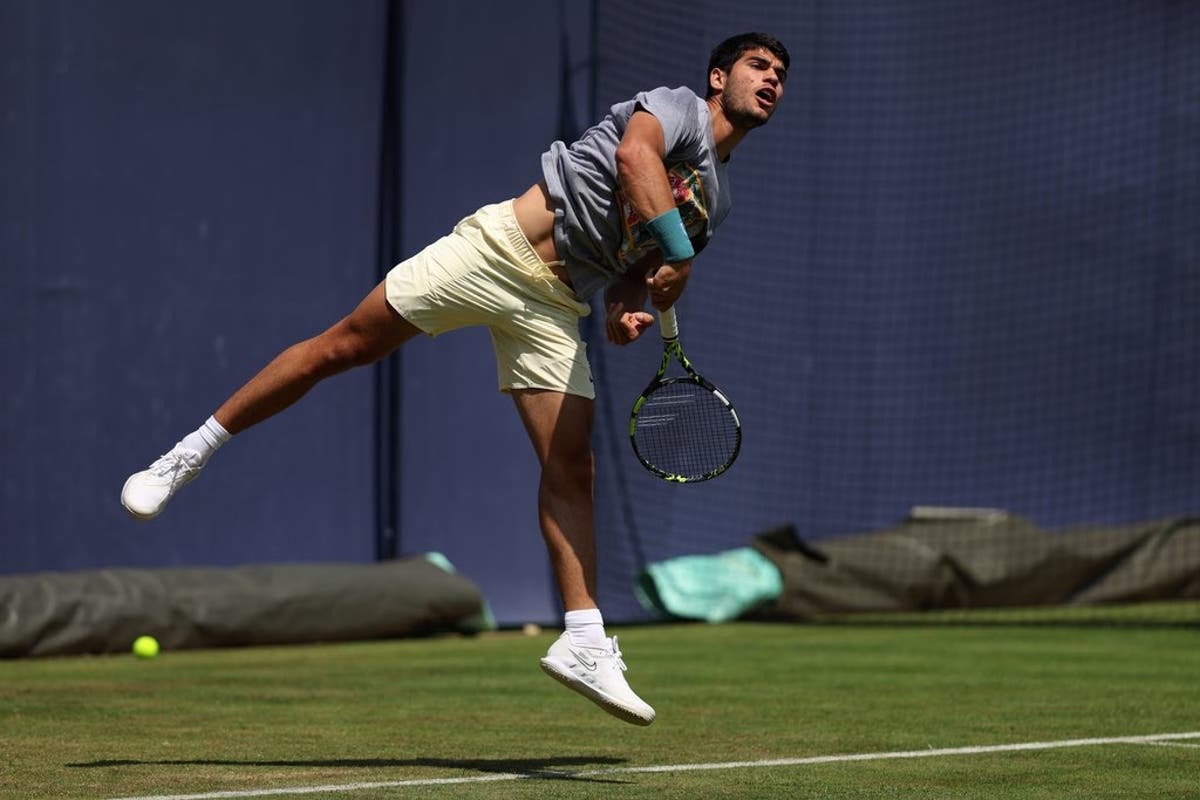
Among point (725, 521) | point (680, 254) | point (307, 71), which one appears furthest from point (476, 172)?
point (680, 254)

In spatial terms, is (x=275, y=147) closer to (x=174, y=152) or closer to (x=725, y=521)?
(x=174, y=152)

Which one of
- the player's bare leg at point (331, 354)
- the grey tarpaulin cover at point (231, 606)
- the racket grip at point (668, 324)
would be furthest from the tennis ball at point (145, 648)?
the racket grip at point (668, 324)

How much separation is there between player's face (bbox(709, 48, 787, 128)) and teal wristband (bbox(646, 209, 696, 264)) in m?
0.46

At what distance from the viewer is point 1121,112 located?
47.0 ft

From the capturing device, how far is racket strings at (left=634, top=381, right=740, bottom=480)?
573cm

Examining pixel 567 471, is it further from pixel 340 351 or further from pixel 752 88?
pixel 752 88

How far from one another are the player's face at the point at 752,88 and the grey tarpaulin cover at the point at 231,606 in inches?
224

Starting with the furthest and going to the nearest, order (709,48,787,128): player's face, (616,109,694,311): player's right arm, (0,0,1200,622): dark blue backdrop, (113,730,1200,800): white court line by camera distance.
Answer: (0,0,1200,622): dark blue backdrop, (709,48,787,128): player's face, (616,109,694,311): player's right arm, (113,730,1200,800): white court line

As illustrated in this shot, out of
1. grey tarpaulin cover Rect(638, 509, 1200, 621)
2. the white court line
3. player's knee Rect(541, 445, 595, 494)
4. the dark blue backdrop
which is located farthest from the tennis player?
grey tarpaulin cover Rect(638, 509, 1200, 621)

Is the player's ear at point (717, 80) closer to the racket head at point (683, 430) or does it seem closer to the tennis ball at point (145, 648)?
the racket head at point (683, 430)

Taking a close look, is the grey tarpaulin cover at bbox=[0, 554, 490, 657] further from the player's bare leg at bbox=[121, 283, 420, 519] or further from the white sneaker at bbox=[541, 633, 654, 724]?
the white sneaker at bbox=[541, 633, 654, 724]

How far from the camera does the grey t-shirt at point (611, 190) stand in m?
5.19

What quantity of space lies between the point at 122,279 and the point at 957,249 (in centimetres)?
627

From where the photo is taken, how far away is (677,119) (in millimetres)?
5098
